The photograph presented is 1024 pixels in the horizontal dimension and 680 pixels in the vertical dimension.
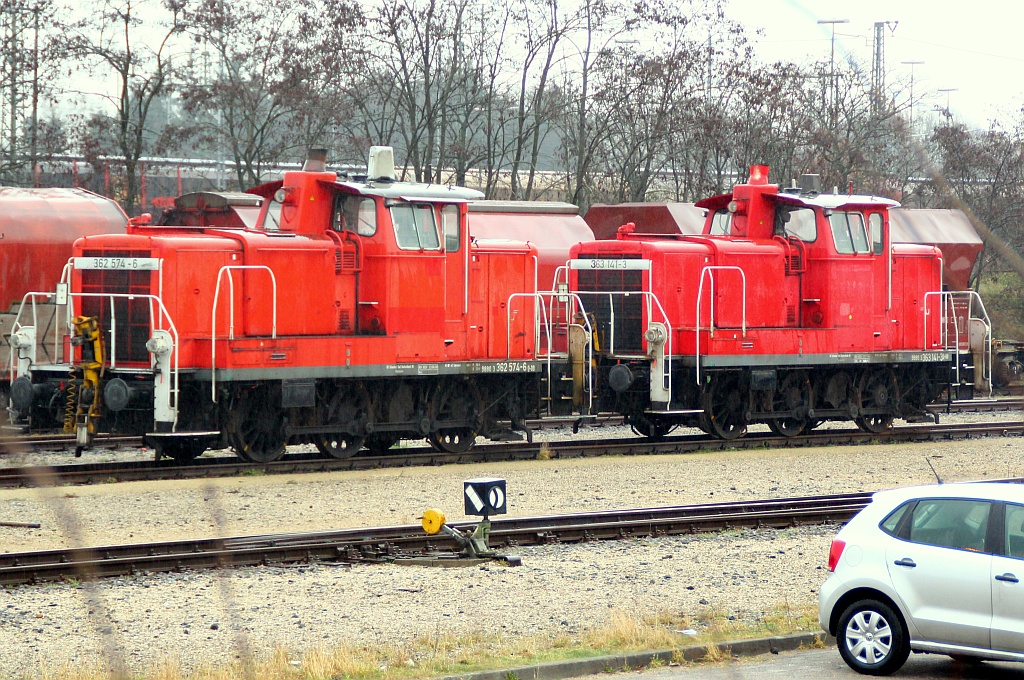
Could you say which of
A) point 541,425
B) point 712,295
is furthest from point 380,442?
point 712,295

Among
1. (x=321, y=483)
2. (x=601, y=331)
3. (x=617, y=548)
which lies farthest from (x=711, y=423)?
(x=617, y=548)

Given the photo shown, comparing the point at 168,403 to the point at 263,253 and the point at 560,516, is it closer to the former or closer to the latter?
the point at 263,253

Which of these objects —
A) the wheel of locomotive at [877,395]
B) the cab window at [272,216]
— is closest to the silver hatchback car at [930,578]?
the cab window at [272,216]

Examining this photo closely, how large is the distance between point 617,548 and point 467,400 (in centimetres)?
734

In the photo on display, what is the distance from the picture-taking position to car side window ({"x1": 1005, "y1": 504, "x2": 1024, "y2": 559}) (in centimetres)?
744

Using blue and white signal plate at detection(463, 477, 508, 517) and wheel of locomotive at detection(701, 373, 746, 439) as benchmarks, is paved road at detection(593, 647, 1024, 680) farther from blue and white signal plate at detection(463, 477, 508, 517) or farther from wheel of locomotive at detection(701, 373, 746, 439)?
wheel of locomotive at detection(701, 373, 746, 439)

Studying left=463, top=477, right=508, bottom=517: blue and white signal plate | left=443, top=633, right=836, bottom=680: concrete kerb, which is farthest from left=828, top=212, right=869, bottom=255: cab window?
left=443, top=633, right=836, bottom=680: concrete kerb

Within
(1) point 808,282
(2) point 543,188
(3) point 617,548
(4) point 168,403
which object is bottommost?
(3) point 617,548

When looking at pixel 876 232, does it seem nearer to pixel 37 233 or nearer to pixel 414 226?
pixel 414 226

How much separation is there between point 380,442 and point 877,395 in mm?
9377

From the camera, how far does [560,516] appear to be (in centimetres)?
1291

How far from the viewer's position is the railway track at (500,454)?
15.6 meters

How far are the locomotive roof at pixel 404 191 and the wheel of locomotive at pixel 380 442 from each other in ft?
11.5

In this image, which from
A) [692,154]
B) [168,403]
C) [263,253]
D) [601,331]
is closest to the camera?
[168,403]
